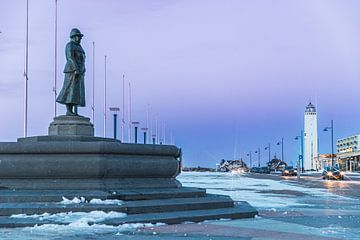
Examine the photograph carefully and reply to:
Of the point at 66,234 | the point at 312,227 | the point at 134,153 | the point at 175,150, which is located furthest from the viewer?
the point at 175,150

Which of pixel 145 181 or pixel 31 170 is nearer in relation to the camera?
pixel 31 170

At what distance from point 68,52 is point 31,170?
161 inches

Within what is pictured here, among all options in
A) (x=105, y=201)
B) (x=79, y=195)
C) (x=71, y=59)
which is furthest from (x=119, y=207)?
(x=71, y=59)

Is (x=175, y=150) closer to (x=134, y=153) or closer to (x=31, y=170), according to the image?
(x=134, y=153)

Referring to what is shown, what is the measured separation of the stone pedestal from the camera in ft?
55.0

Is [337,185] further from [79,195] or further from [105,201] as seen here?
[79,195]

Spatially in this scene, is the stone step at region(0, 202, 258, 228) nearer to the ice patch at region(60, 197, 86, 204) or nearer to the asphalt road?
the ice patch at region(60, 197, 86, 204)

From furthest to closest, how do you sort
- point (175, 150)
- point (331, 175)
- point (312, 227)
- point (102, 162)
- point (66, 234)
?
point (331, 175) < point (175, 150) < point (102, 162) < point (312, 227) < point (66, 234)

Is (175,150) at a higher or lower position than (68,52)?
lower

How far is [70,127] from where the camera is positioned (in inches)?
659

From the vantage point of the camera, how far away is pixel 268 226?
12336mm

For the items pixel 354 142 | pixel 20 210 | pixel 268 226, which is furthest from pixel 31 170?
pixel 354 142

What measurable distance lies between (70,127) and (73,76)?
1.65 metres

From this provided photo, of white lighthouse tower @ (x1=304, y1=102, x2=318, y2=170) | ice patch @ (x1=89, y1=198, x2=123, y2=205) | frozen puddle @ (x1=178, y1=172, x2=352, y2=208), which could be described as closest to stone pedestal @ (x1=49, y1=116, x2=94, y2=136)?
ice patch @ (x1=89, y1=198, x2=123, y2=205)
